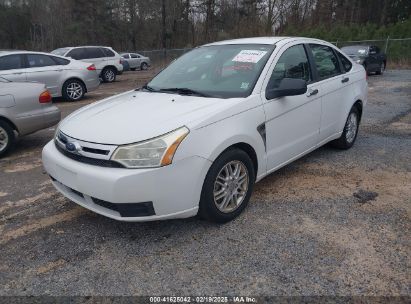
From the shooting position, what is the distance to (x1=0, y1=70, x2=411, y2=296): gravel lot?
2562 millimetres

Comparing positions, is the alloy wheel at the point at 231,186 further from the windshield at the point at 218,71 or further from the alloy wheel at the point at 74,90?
the alloy wheel at the point at 74,90

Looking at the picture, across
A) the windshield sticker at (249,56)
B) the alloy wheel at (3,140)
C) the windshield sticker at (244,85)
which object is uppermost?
the windshield sticker at (249,56)

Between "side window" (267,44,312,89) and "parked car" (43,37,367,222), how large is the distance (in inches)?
0.4

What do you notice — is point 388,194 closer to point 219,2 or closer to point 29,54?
point 29,54

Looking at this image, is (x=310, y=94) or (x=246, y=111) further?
(x=310, y=94)

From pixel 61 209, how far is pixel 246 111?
212 cm

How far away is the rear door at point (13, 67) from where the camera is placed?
942 centimetres

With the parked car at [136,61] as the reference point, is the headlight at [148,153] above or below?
above

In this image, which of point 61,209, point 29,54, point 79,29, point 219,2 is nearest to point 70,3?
point 79,29

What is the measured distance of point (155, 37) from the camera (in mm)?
39438

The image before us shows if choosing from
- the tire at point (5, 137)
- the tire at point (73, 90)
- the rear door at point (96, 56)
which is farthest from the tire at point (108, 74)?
the tire at point (5, 137)

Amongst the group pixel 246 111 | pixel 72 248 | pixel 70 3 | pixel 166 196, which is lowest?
pixel 72 248

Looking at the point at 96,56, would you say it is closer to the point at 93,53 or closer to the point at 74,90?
the point at 93,53

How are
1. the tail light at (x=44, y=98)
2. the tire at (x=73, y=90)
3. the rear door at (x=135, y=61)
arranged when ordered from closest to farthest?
1. the tail light at (x=44, y=98)
2. the tire at (x=73, y=90)
3. the rear door at (x=135, y=61)
